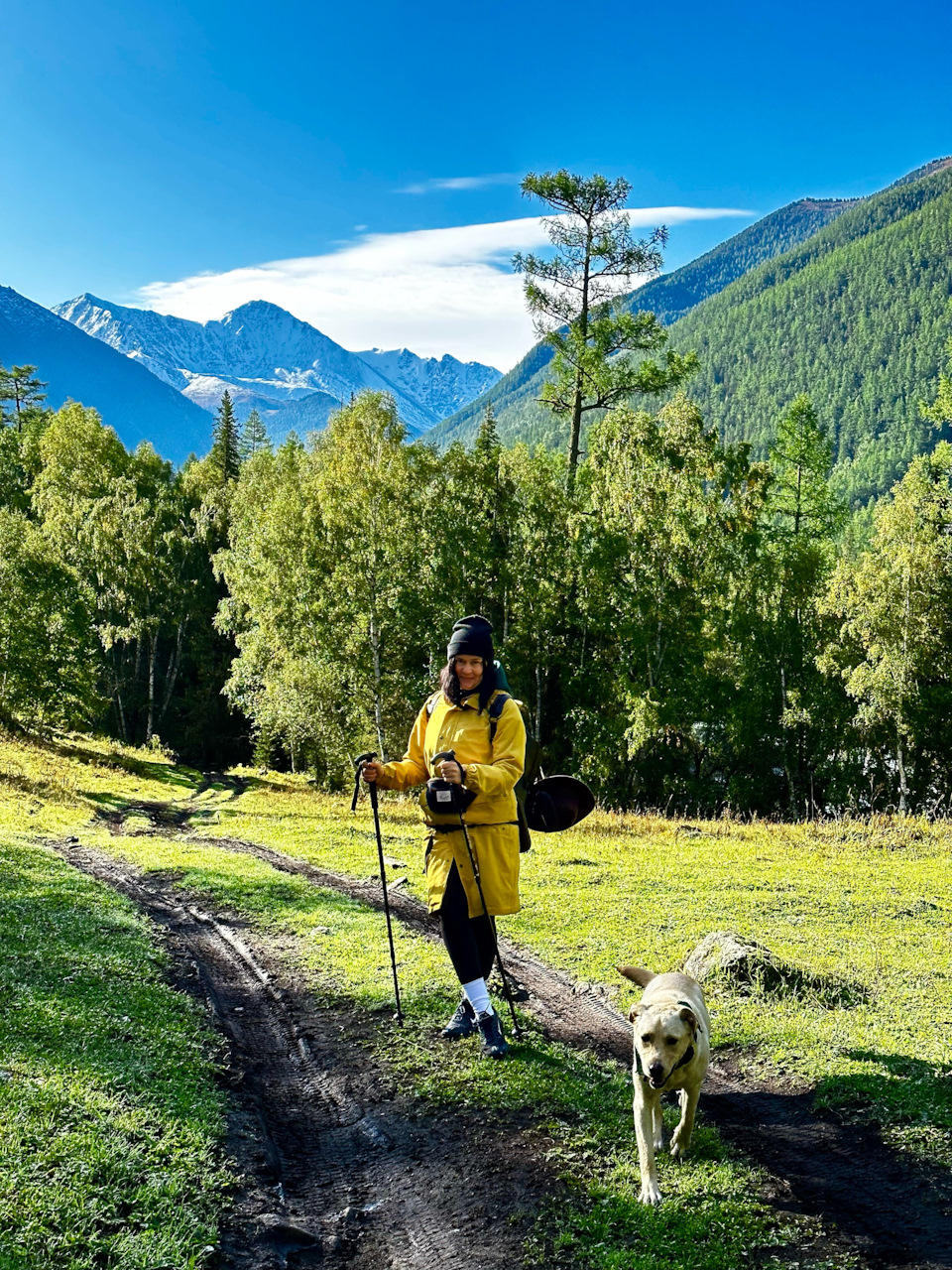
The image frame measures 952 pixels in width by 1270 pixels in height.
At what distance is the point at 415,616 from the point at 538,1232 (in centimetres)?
2552

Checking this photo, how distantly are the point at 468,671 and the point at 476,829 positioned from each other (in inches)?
48.2

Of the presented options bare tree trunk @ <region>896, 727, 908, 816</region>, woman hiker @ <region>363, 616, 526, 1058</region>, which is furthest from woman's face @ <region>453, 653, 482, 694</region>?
bare tree trunk @ <region>896, 727, 908, 816</region>

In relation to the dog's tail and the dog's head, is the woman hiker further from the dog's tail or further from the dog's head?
the dog's head

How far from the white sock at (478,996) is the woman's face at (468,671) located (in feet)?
7.43

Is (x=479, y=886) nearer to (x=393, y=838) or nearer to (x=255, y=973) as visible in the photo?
(x=255, y=973)

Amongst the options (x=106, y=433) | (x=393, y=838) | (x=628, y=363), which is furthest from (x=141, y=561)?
(x=393, y=838)

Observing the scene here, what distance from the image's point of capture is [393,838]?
17781 millimetres

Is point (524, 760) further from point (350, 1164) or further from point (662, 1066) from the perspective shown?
point (350, 1164)

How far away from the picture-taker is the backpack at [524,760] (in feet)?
22.2

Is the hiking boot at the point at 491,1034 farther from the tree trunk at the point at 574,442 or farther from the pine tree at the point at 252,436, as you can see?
the pine tree at the point at 252,436

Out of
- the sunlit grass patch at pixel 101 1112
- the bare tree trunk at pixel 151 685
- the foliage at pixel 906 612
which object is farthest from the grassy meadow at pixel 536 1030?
the bare tree trunk at pixel 151 685

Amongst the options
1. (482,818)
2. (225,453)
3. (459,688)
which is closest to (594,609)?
(459,688)

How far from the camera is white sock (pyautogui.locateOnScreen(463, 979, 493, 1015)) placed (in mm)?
6637

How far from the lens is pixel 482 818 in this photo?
661cm
